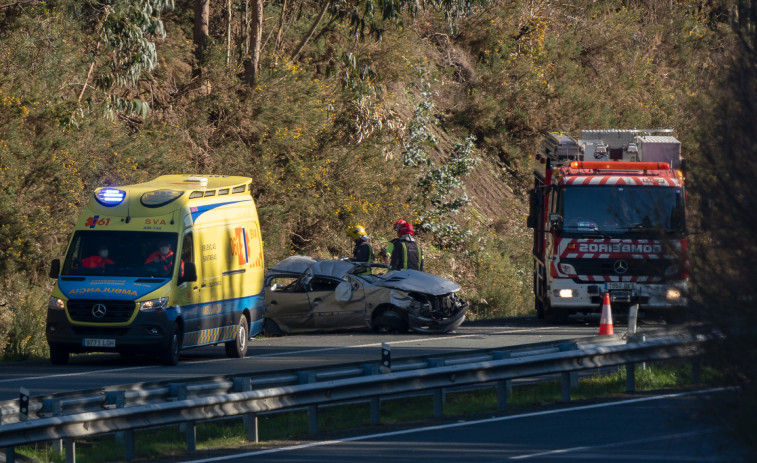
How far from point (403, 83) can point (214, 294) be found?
1963 cm

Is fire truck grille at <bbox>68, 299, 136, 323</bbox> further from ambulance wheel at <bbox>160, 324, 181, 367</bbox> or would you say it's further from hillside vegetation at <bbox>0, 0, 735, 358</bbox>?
hillside vegetation at <bbox>0, 0, 735, 358</bbox>

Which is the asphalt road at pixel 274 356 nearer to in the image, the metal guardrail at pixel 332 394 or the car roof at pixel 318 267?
the car roof at pixel 318 267

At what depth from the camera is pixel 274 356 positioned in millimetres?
17625

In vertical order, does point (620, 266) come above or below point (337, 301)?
above

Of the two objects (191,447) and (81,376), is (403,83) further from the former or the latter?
(191,447)

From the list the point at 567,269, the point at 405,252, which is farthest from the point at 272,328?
the point at 567,269

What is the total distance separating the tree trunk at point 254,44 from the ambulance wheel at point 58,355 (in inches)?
520

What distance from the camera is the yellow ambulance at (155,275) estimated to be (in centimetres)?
1574

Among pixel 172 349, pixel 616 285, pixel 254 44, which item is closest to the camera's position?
pixel 172 349

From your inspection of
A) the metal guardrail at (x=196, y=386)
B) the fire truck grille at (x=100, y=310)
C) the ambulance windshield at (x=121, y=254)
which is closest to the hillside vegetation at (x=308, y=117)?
the ambulance windshield at (x=121, y=254)

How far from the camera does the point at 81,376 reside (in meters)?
15.1

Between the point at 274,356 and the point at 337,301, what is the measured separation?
3.07 metres

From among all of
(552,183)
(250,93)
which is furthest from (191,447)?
(250,93)

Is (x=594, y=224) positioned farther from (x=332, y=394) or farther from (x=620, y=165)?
(x=332, y=394)
